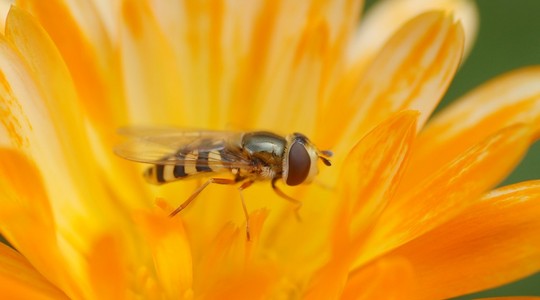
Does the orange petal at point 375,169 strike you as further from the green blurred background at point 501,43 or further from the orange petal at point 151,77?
the green blurred background at point 501,43

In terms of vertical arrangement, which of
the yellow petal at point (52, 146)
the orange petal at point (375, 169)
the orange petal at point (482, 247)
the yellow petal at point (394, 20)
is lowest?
the orange petal at point (482, 247)

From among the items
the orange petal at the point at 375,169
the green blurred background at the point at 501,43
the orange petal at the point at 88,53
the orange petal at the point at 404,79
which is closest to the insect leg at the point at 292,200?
the orange petal at the point at 404,79

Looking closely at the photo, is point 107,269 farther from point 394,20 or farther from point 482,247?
point 394,20

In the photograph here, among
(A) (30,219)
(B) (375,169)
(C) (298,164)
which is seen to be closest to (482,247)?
(B) (375,169)

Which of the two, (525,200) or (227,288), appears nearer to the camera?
(227,288)

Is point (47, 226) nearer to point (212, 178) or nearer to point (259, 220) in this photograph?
point (259, 220)

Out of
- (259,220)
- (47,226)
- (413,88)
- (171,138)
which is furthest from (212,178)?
(47,226)

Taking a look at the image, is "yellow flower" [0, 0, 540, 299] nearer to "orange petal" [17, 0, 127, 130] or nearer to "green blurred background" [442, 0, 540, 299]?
"orange petal" [17, 0, 127, 130]
